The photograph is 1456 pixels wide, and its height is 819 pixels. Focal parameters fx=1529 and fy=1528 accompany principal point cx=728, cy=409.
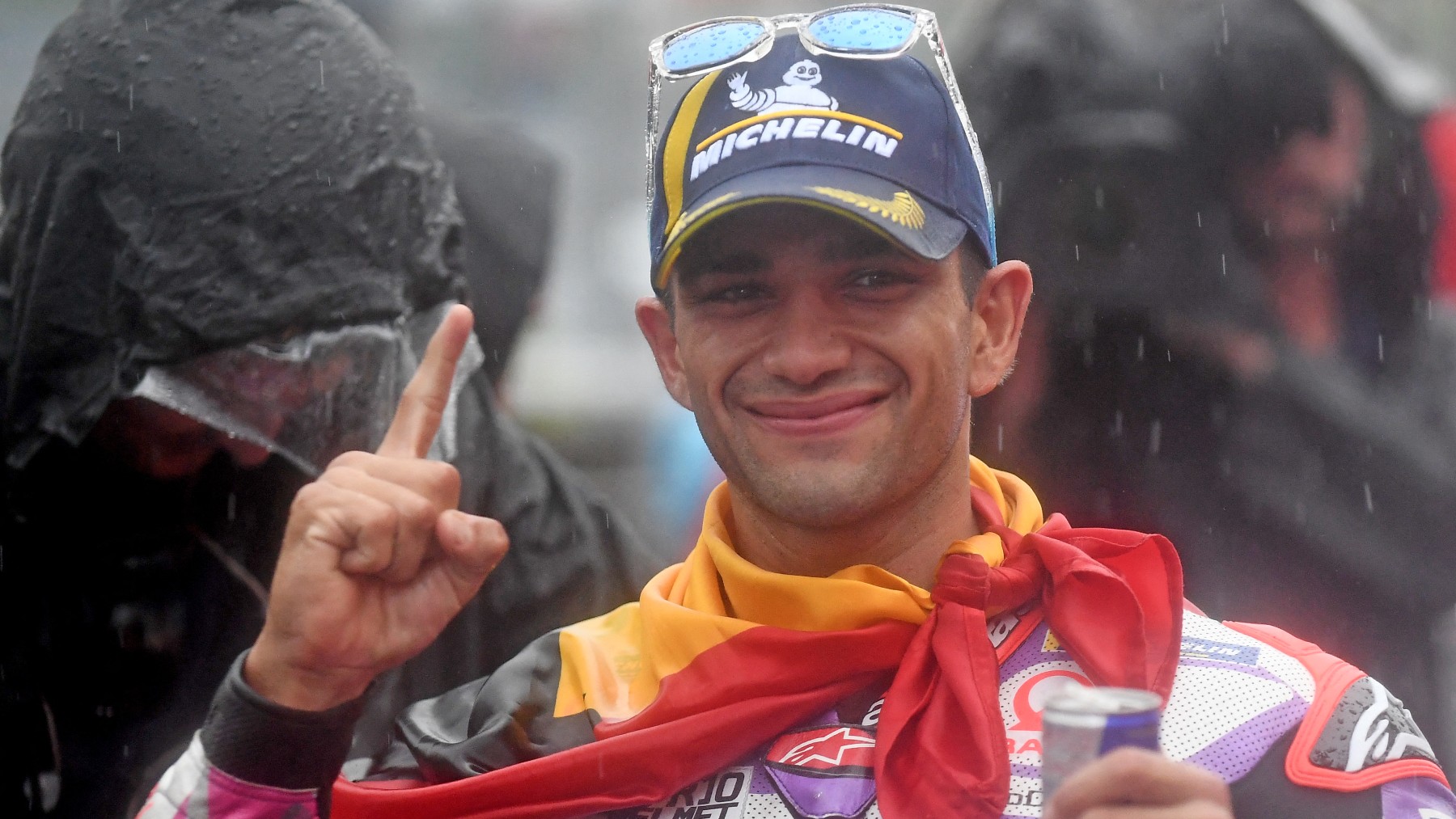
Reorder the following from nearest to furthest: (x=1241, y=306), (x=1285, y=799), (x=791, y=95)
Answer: (x=1285, y=799), (x=791, y=95), (x=1241, y=306)

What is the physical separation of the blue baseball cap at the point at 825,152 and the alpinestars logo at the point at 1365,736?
81 cm

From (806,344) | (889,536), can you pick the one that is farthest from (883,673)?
(806,344)

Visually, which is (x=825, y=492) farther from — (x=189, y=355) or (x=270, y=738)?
(x=189, y=355)

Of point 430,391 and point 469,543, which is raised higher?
point 430,391

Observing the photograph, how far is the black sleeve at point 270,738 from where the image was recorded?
2098 millimetres

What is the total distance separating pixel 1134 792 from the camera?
4.91 feet

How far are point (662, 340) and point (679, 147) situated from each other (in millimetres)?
323

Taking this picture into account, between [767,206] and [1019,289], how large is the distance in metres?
0.47

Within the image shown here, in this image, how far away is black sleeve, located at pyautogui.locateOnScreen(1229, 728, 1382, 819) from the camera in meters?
1.88

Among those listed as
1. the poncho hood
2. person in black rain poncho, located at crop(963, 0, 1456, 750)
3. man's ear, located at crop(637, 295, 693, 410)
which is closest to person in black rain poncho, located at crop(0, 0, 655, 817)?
the poncho hood

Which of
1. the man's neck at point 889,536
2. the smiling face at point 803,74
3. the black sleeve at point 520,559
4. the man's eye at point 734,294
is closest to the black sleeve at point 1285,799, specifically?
the man's neck at point 889,536

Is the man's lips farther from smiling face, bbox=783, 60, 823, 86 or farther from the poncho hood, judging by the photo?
the poncho hood

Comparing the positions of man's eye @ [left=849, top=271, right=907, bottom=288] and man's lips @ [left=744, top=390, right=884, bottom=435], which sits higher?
man's eye @ [left=849, top=271, right=907, bottom=288]

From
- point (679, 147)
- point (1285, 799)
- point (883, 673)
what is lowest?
point (883, 673)
